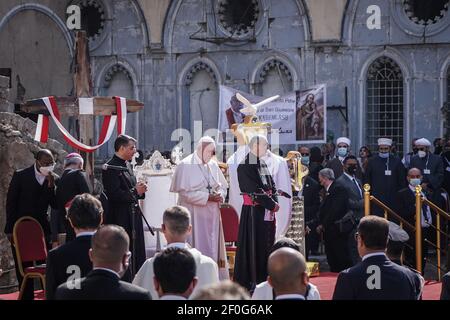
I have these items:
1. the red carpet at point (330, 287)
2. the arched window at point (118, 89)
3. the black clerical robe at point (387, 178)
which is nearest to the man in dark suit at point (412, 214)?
the red carpet at point (330, 287)

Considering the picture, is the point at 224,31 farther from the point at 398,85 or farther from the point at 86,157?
the point at 86,157

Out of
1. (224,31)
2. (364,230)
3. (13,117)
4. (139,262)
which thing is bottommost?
(139,262)

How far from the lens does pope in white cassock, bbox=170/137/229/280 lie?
12.0 meters

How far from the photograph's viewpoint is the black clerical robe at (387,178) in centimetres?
1567

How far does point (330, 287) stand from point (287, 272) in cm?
687

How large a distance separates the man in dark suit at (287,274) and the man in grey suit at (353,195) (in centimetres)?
829

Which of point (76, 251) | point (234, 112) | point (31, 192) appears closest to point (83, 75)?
point (31, 192)

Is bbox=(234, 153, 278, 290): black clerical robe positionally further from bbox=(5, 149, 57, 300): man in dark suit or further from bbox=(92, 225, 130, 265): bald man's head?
bbox=(92, 225, 130, 265): bald man's head

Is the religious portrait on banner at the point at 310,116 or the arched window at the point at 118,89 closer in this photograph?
the religious portrait on banner at the point at 310,116

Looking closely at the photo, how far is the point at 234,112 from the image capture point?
21.7m

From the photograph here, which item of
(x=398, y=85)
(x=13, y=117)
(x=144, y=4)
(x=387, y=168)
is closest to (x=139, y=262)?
(x=13, y=117)

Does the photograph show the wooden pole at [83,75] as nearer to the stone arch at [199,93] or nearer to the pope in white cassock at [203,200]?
the pope in white cassock at [203,200]

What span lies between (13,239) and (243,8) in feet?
48.2

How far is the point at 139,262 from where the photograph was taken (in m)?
11.1
